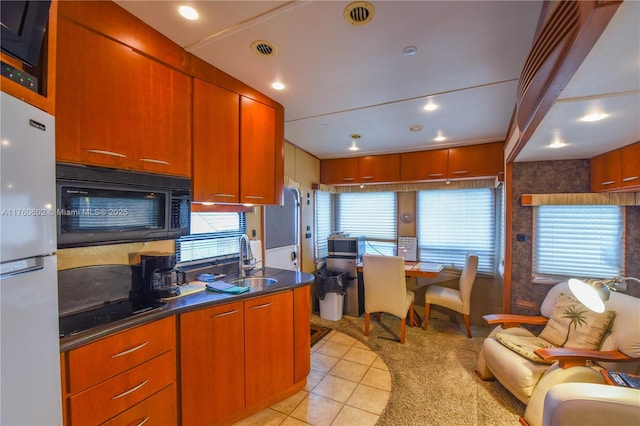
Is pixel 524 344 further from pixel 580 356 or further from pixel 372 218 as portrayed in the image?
pixel 372 218

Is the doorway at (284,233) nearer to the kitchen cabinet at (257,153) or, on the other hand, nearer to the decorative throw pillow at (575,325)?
the kitchen cabinet at (257,153)

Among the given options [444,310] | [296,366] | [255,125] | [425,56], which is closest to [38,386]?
[296,366]

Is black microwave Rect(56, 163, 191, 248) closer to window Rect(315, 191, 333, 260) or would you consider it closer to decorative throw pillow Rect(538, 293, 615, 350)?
window Rect(315, 191, 333, 260)

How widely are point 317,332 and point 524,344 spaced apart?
83.2 inches

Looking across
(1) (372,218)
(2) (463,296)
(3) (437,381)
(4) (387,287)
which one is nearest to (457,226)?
(2) (463,296)

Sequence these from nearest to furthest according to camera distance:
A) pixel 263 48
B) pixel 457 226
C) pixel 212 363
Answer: pixel 263 48 → pixel 212 363 → pixel 457 226

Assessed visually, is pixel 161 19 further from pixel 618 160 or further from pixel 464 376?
pixel 464 376

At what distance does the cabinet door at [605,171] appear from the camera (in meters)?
2.15

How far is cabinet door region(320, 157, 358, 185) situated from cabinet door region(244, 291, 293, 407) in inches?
98.5

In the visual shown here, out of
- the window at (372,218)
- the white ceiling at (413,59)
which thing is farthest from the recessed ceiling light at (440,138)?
the window at (372,218)

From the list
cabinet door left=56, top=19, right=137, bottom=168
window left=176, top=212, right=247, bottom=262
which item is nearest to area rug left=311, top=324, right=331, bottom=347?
window left=176, top=212, right=247, bottom=262

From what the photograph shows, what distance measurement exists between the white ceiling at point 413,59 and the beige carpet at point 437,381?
2.04m

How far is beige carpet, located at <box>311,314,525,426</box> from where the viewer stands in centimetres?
199

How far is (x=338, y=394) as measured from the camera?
2.22 metres
